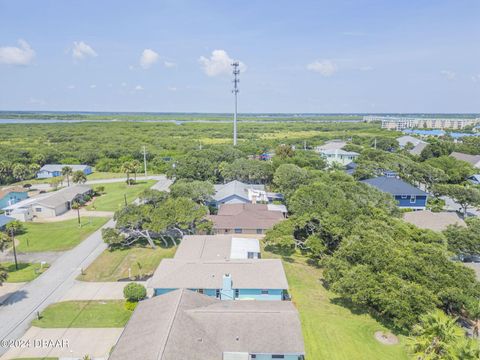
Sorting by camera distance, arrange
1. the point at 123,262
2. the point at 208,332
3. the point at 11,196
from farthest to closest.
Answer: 1. the point at 11,196
2. the point at 123,262
3. the point at 208,332

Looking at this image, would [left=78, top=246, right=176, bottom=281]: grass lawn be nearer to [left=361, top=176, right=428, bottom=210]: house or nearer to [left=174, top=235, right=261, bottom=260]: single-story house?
[left=174, top=235, right=261, bottom=260]: single-story house

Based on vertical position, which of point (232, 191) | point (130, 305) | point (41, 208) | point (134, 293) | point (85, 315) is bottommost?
point (85, 315)

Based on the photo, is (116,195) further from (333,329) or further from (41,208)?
(333,329)

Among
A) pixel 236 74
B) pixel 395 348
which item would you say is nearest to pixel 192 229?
pixel 395 348

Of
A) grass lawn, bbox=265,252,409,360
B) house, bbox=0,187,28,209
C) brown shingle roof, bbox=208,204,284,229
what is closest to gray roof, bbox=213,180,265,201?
brown shingle roof, bbox=208,204,284,229

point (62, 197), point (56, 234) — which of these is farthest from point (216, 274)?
point (62, 197)

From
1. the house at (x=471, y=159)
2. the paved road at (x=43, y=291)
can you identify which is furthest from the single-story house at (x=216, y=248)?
the house at (x=471, y=159)
